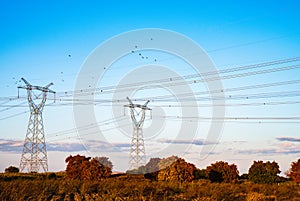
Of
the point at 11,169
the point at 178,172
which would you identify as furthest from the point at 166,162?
the point at 11,169

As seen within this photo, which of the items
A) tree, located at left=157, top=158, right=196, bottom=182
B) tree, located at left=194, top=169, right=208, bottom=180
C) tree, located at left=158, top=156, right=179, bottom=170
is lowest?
tree, located at left=194, top=169, right=208, bottom=180

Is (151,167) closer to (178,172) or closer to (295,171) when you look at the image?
(178,172)

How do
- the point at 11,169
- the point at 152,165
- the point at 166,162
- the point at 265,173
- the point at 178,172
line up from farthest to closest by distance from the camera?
the point at 11,169, the point at 265,173, the point at 152,165, the point at 166,162, the point at 178,172

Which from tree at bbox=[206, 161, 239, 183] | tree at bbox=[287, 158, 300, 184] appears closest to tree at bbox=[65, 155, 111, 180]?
tree at bbox=[206, 161, 239, 183]

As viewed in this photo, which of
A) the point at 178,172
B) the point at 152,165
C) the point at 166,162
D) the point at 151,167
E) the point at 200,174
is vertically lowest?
the point at 200,174

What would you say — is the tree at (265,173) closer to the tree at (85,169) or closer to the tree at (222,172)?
the tree at (222,172)

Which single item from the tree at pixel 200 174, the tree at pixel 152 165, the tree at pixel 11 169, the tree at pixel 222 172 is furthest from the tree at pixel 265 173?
the tree at pixel 11 169

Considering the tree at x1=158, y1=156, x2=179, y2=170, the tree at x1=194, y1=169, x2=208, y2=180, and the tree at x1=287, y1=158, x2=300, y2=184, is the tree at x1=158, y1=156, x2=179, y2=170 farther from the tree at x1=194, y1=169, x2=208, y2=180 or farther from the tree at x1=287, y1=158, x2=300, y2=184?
the tree at x1=287, y1=158, x2=300, y2=184
